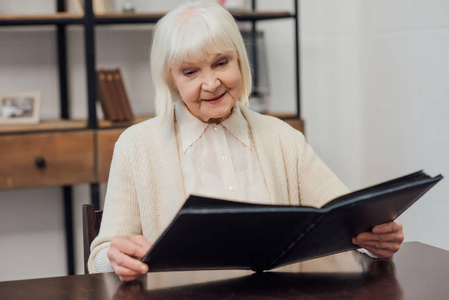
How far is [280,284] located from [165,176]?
552 mm

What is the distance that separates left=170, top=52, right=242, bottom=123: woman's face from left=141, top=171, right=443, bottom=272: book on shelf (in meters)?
0.52

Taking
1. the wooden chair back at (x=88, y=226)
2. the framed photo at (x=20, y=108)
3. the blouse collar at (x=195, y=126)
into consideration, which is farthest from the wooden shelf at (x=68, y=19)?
the wooden chair back at (x=88, y=226)

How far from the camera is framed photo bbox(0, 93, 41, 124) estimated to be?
10.1 feet

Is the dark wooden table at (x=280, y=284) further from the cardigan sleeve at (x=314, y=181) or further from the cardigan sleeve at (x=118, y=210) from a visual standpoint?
the cardigan sleeve at (x=314, y=181)

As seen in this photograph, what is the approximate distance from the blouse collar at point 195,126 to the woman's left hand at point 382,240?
523 millimetres

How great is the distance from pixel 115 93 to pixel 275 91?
896mm

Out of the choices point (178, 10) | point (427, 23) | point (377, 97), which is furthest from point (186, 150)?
point (377, 97)

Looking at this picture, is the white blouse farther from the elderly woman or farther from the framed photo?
the framed photo

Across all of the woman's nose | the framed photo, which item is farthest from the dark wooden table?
the framed photo

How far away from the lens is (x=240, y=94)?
1.74 meters

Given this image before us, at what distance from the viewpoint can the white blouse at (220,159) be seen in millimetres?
1638

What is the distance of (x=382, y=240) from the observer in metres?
1.25

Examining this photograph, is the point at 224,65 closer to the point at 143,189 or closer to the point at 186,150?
the point at 186,150

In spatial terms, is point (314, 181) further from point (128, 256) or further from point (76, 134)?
point (76, 134)
